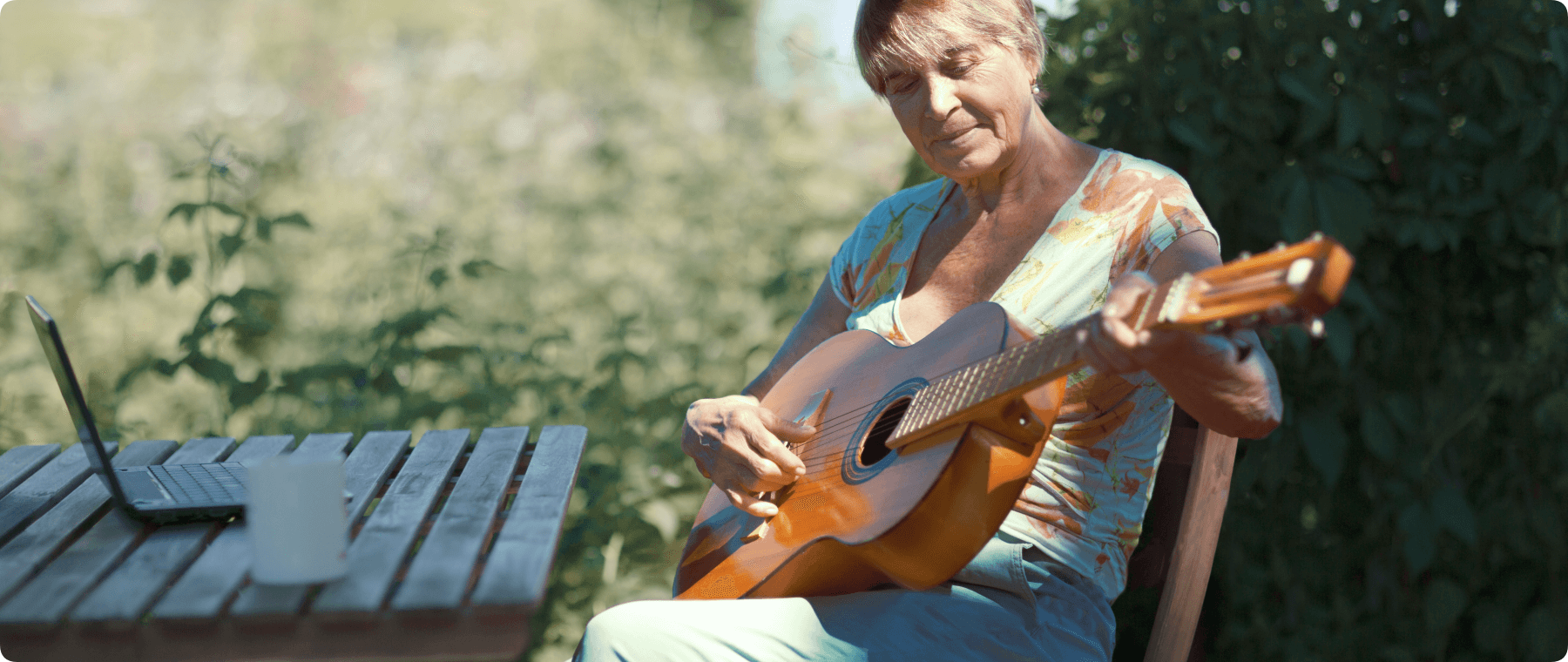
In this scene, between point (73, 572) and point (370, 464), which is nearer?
point (73, 572)

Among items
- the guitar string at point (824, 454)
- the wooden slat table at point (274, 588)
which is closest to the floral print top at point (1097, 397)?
the guitar string at point (824, 454)

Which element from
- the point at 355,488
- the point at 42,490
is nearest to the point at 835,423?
the point at 355,488

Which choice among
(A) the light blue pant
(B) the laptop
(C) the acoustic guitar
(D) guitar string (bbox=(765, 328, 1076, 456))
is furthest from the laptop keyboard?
(D) guitar string (bbox=(765, 328, 1076, 456))

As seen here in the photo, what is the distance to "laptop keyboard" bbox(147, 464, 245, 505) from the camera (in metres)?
1.37

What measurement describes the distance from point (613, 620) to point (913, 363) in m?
0.54

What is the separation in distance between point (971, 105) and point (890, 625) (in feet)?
2.58

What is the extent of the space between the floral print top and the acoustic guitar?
0.17 metres

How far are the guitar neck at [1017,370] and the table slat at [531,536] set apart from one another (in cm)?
45

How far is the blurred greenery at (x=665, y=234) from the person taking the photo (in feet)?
6.63

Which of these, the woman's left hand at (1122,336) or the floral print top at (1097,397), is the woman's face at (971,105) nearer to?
the floral print top at (1097,397)

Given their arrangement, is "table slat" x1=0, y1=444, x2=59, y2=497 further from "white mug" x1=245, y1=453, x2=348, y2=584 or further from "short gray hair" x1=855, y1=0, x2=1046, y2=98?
"short gray hair" x1=855, y1=0, x2=1046, y2=98

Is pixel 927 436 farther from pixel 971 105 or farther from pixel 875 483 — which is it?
pixel 971 105

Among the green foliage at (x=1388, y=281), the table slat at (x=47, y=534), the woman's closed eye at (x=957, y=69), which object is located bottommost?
the green foliage at (x=1388, y=281)

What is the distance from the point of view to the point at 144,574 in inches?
43.6
